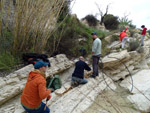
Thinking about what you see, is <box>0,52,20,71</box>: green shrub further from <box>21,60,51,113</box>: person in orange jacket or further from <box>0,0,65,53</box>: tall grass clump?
<box>21,60,51,113</box>: person in orange jacket

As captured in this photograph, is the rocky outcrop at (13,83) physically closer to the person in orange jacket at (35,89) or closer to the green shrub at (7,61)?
the green shrub at (7,61)

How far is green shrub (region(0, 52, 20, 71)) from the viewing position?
3097mm

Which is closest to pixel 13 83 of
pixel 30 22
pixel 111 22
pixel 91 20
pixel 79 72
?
pixel 30 22

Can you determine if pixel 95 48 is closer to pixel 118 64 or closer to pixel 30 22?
pixel 118 64

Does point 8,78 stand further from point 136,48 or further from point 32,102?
point 136,48

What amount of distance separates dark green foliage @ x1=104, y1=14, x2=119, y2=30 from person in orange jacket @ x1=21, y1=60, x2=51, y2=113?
1511 centimetres

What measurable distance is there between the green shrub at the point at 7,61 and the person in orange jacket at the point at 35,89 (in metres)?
1.41

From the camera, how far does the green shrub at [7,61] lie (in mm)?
3097

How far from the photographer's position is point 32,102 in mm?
2076

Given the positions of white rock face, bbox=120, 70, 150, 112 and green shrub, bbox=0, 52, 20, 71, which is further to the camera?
white rock face, bbox=120, 70, 150, 112

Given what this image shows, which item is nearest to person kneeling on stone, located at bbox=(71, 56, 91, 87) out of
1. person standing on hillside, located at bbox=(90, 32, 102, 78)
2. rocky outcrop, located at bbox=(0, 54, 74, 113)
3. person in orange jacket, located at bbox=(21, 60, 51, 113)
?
person standing on hillside, located at bbox=(90, 32, 102, 78)

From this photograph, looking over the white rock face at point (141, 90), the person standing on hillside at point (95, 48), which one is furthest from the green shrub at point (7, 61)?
the white rock face at point (141, 90)

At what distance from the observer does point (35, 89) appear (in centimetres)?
200

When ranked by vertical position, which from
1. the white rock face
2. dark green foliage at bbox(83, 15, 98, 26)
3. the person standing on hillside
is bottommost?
the white rock face
